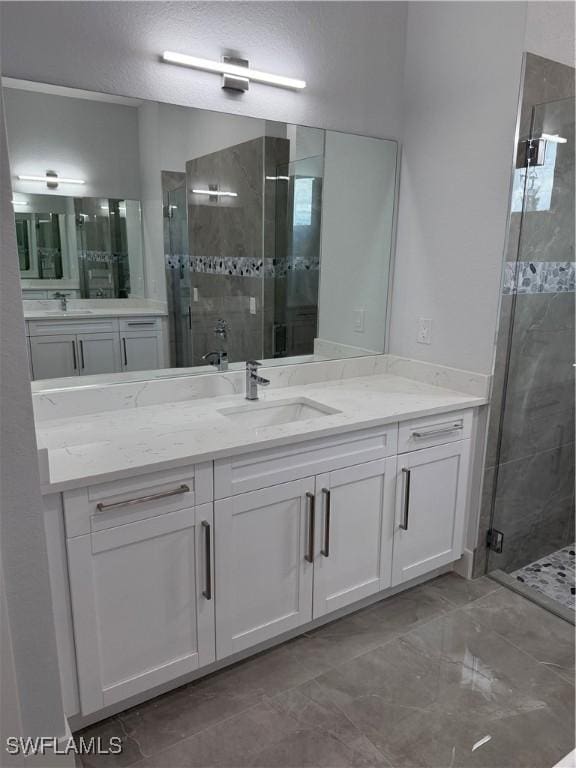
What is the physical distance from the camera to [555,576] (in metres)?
2.62

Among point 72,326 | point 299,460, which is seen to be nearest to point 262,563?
point 299,460

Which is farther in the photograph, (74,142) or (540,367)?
(540,367)

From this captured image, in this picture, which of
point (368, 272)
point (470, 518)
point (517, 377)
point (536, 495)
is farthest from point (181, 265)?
point (536, 495)

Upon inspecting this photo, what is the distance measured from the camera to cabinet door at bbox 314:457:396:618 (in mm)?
1999

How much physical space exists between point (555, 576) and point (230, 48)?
2747mm

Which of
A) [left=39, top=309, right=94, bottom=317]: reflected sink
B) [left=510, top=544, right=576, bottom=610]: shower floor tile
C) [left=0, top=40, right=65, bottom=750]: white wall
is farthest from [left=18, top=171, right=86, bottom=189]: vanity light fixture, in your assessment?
[left=510, top=544, right=576, bottom=610]: shower floor tile

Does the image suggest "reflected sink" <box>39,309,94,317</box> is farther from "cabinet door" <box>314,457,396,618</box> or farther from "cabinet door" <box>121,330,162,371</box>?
"cabinet door" <box>314,457,396,618</box>

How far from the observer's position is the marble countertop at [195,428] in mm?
1556

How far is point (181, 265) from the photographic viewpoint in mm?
2172

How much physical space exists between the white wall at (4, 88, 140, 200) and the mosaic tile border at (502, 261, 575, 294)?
1549 millimetres

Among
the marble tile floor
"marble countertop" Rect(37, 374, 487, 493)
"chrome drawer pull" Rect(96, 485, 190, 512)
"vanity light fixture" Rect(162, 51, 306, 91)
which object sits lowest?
the marble tile floor

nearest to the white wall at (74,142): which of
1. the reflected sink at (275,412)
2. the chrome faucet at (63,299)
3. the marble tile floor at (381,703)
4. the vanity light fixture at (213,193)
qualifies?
the vanity light fixture at (213,193)

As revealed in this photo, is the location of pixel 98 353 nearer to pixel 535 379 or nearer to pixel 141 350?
pixel 141 350

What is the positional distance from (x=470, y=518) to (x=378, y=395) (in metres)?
0.74
